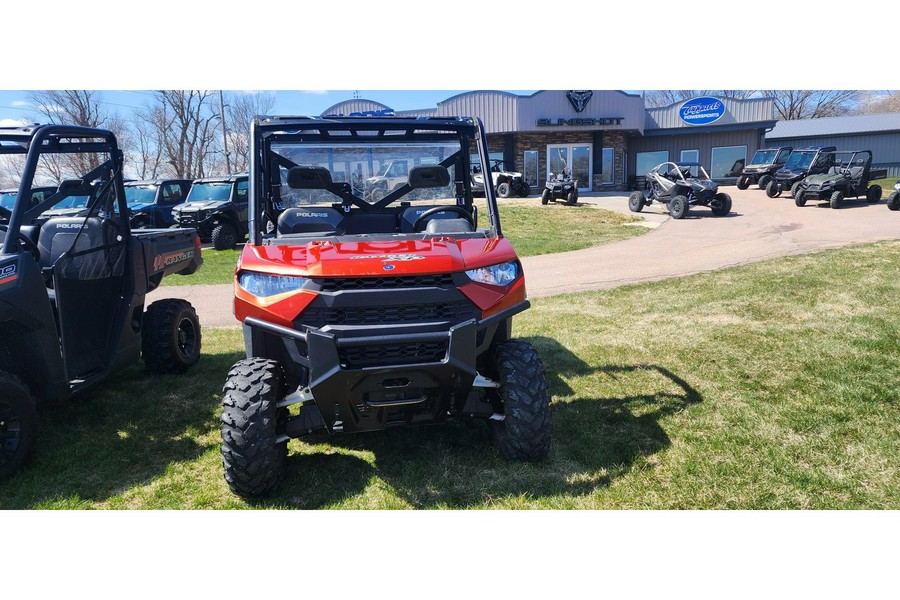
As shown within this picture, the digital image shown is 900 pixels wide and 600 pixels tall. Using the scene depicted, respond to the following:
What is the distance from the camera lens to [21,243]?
4.16 meters

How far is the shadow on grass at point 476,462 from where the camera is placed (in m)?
3.52

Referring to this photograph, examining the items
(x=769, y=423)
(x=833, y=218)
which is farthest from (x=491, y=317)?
(x=833, y=218)

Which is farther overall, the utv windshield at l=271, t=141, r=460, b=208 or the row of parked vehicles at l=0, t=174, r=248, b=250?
the row of parked vehicles at l=0, t=174, r=248, b=250

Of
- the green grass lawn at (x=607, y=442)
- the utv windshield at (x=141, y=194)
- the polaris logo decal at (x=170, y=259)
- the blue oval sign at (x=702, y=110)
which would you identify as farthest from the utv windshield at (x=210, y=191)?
the blue oval sign at (x=702, y=110)

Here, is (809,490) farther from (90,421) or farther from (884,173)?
(884,173)

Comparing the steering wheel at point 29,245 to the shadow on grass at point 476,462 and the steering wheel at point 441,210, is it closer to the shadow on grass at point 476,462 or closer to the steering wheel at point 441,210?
the shadow on grass at point 476,462

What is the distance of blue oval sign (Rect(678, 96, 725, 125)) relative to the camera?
30.1 m

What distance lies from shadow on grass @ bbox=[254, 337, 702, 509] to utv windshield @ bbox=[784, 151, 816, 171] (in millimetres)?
22334

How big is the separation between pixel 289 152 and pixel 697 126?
99.0ft

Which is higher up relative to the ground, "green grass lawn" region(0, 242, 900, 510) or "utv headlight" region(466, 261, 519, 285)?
"utv headlight" region(466, 261, 519, 285)

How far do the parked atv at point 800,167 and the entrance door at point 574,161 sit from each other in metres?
8.57

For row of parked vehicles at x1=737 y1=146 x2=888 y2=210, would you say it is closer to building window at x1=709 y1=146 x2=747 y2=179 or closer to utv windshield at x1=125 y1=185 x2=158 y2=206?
building window at x1=709 y1=146 x2=747 y2=179

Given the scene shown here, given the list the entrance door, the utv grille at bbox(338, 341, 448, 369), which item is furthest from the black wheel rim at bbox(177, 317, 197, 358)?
the entrance door

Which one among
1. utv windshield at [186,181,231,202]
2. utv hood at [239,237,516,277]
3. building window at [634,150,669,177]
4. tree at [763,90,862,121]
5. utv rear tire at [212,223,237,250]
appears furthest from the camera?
tree at [763,90,862,121]
